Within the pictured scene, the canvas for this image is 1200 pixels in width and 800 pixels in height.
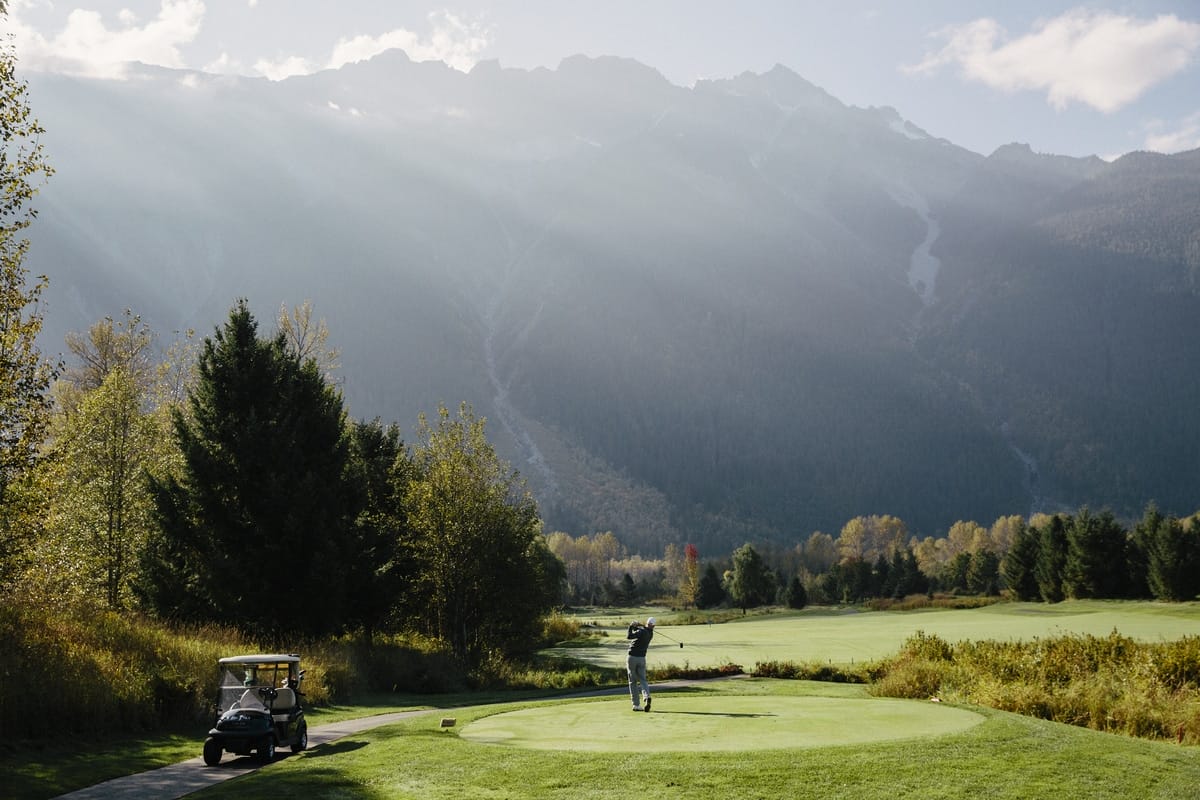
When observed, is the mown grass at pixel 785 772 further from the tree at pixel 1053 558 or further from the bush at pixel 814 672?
the tree at pixel 1053 558

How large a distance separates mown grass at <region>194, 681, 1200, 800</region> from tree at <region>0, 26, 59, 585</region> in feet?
34.4

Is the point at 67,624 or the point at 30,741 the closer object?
the point at 30,741

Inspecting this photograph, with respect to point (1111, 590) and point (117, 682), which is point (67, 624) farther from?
point (1111, 590)

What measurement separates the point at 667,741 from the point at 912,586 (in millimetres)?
99671

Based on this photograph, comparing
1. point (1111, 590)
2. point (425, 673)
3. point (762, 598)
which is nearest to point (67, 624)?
point (425, 673)

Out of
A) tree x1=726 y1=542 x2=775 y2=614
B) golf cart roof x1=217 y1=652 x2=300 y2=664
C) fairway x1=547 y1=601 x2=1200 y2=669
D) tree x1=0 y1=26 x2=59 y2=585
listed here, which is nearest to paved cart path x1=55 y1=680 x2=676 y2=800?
golf cart roof x1=217 y1=652 x2=300 y2=664

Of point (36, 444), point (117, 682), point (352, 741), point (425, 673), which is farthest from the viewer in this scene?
point (425, 673)

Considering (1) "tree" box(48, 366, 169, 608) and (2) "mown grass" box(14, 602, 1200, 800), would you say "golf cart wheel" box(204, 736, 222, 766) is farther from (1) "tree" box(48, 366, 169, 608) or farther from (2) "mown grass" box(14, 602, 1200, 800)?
(1) "tree" box(48, 366, 169, 608)

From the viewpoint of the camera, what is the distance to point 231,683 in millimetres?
16250

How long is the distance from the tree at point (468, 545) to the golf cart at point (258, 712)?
2062 centimetres

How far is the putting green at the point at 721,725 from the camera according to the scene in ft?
44.5

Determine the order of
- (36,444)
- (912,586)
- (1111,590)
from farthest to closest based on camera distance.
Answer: (912,586)
(1111,590)
(36,444)

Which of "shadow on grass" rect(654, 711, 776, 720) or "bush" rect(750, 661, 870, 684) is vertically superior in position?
"shadow on grass" rect(654, 711, 776, 720)

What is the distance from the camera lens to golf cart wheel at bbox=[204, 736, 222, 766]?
14836 mm
